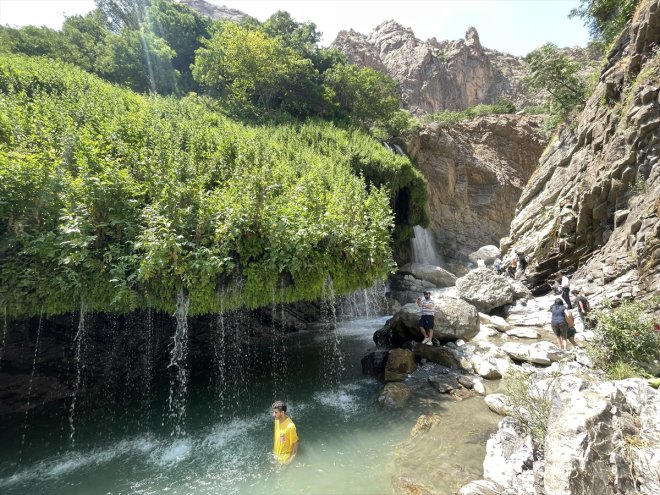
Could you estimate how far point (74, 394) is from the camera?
1002 cm

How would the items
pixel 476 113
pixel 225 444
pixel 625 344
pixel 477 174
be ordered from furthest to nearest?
1. pixel 476 113
2. pixel 477 174
3. pixel 625 344
4. pixel 225 444

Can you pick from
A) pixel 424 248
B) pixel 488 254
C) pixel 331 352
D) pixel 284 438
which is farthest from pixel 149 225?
pixel 488 254

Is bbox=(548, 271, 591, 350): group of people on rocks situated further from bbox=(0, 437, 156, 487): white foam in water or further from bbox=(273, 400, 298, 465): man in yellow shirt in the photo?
bbox=(0, 437, 156, 487): white foam in water

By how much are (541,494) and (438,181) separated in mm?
34125

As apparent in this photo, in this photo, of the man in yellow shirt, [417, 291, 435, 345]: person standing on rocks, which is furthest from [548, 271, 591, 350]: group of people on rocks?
the man in yellow shirt

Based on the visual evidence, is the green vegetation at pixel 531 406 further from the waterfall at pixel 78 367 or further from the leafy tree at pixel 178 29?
the leafy tree at pixel 178 29

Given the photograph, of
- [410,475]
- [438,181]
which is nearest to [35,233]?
[410,475]

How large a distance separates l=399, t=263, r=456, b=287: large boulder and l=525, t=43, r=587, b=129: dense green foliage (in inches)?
613

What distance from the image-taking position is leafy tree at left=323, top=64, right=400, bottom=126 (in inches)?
1175

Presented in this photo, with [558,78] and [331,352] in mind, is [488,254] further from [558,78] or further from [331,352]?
[331,352]

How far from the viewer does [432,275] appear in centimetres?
2516

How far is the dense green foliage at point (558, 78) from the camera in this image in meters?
24.8

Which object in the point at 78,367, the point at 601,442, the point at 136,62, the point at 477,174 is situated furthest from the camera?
the point at 477,174

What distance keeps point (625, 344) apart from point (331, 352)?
9487 mm
